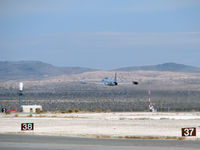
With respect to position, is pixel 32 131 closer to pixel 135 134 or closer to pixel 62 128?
pixel 62 128

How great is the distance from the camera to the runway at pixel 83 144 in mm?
28828

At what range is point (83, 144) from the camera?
101ft

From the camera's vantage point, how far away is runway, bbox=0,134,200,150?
28.8 meters

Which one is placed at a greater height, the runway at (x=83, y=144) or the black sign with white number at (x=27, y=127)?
the black sign with white number at (x=27, y=127)

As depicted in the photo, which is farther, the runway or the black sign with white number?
the black sign with white number

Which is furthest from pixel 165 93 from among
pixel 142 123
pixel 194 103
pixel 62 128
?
pixel 62 128

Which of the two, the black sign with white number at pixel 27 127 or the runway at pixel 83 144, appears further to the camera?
the black sign with white number at pixel 27 127

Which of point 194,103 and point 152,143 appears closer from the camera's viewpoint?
point 152,143

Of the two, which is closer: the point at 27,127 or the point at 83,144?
the point at 83,144

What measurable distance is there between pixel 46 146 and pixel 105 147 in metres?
3.04

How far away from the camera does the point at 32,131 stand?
3947cm

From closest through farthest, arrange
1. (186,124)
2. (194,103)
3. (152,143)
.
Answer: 1. (152,143)
2. (186,124)
3. (194,103)

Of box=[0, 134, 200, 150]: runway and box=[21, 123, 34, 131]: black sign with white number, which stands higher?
box=[21, 123, 34, 131]: black sign with white number

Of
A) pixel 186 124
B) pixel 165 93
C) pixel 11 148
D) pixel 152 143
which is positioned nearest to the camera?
pixel 11 148
